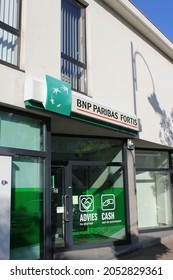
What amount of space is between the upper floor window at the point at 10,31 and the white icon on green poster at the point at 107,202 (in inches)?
179

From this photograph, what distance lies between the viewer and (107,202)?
9477mm

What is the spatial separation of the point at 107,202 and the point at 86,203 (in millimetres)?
681

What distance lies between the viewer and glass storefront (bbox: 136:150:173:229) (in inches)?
477

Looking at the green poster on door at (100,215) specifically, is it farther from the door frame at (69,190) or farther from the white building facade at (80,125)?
the door frame at (69,190)

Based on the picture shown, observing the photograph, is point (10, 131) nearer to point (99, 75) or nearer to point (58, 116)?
point (58, 116)

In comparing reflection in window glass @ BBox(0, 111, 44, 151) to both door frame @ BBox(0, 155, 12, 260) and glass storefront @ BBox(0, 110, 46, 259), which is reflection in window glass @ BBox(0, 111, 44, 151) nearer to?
glass storefront @ BBox(0, 110, 46, 259)

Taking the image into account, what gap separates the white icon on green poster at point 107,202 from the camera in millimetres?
9406

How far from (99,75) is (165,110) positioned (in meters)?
4.20

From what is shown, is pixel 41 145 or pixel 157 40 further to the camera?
pixel 157 40

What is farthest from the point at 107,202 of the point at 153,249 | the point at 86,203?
the point at 153,249

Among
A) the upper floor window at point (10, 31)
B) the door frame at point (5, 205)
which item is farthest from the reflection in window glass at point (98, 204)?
the upper floor window at point (10, 31)

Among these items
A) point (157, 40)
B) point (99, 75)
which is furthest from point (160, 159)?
point (99, 75)

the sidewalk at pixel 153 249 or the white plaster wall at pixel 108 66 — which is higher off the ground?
the white plaster wall at pixel 108 66
